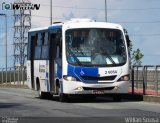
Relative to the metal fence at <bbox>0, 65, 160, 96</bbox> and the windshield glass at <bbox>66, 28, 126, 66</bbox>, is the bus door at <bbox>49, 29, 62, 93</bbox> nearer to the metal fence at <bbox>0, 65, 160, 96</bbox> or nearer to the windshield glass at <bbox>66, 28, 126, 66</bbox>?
the windshield glass at <bbox>66, 28, 126, 66</bbox>

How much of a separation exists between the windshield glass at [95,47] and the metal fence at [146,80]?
187 cm

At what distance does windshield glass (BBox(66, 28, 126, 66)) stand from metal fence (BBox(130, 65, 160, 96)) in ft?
6.14

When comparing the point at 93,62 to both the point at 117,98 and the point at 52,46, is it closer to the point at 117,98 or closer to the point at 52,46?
the point at 117,98

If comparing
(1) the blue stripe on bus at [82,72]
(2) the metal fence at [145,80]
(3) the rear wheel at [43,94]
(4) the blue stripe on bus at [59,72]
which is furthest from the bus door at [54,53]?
(2) the metal fence at [145,80]

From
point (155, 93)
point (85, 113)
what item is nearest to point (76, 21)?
point (155, 93)

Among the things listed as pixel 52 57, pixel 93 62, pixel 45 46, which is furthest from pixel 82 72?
pixel 45 46

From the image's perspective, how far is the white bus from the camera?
24.5 metres

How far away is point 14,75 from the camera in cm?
5462

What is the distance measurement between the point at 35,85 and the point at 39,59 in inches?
68.5

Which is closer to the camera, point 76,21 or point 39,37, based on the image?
point 76,21

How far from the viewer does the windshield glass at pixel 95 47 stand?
24641 mm

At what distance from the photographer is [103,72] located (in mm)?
24531

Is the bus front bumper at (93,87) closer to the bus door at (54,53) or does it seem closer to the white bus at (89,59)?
the white bus at (89,59)

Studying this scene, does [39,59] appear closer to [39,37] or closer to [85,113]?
[39,37]
